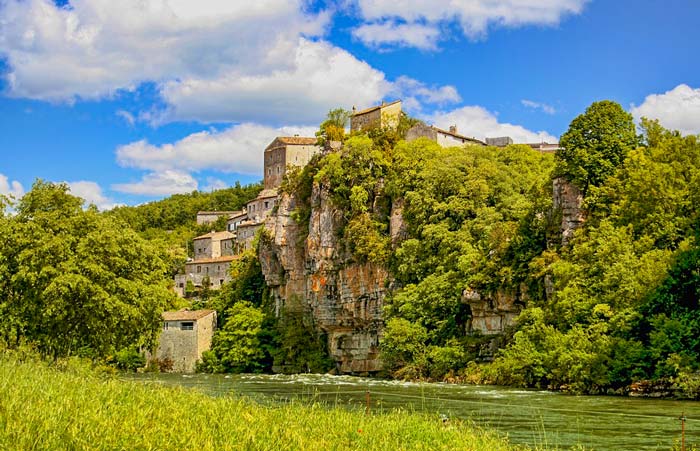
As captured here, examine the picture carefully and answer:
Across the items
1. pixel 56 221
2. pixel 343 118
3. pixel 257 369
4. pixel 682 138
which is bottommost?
pixel 257 369

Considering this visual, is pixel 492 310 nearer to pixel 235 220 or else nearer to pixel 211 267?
pixel 211 267

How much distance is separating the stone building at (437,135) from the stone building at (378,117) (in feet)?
9.53

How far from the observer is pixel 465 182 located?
74625 mm

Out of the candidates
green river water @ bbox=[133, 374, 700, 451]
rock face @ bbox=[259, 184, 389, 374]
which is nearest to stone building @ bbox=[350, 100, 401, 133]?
rock face @ bbox=[259, 184, 389, 374]

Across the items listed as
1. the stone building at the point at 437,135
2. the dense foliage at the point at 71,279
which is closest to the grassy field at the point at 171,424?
the dense foliage at the point at 71,279

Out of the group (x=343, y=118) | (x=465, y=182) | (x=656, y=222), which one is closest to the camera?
(x=656, y=222)

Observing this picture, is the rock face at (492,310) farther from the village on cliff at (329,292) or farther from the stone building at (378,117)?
the stone building at (378,117)

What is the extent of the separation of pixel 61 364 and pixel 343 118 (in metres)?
73.3

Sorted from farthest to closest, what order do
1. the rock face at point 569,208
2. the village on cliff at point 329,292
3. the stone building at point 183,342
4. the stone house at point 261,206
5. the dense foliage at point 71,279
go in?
1. the stone house at point 261,206
2. the stone building at point 183,342
3. the village on cliff at point 329,292
4. the rock face at point 569,208
5. the dense foliage at point 71,279

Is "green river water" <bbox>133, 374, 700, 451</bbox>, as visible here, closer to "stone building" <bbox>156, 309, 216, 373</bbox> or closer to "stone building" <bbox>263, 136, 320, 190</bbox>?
"stone building" <bbox>156, 309, 216, 373</bbox>

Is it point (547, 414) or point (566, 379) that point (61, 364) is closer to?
point (547, 414)

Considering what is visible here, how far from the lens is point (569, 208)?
57.8 meters

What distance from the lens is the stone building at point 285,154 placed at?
404 ft

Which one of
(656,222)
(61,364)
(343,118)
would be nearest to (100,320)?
(61,364)
